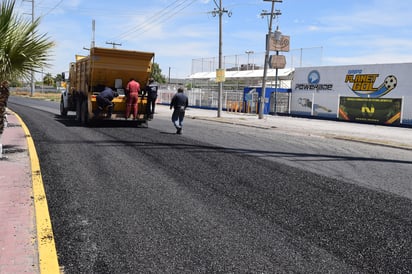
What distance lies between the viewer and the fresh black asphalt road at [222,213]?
425 cm

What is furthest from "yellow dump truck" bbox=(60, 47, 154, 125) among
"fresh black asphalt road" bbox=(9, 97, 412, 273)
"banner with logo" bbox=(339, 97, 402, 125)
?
"banner with logo" bbox=(339, 97, 402, 125)

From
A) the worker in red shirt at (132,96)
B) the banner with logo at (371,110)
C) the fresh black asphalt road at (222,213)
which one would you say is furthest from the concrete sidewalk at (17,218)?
the banner with logo at (371,110)

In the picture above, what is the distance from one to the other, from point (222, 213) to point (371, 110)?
26.7m

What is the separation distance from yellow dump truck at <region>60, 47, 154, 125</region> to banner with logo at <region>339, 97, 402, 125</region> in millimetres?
17379

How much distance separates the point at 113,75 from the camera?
18.1 meters

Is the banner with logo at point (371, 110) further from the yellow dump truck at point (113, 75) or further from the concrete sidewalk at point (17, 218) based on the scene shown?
the concrete sidewalk at point (17, 218)

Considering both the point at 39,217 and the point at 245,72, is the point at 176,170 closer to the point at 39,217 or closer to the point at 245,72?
the point at 39,217

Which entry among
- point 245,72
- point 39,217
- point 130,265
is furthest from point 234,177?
point 245,72

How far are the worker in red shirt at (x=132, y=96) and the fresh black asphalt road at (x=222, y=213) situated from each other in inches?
271

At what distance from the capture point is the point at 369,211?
6.20 metres

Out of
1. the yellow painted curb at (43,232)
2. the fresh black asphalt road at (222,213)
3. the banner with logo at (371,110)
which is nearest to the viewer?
the yellow painted curb at (43,232)

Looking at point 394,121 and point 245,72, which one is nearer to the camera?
point 394,121

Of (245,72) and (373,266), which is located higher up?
(245,72)

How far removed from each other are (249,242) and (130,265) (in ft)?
4.37
